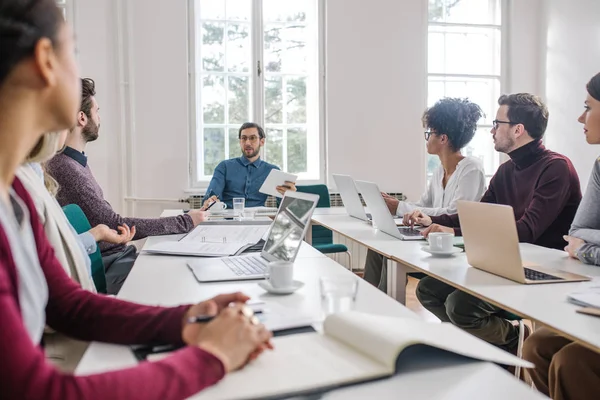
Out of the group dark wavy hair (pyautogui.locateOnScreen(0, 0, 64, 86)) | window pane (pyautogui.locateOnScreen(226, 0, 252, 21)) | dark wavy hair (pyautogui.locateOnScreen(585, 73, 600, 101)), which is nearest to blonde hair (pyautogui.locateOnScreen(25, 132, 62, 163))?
dark wavy hair (pyautogui.locateOnScreen(0, 0, 64, 86))

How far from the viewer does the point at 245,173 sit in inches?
174

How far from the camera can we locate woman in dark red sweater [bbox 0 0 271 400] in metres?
0.65

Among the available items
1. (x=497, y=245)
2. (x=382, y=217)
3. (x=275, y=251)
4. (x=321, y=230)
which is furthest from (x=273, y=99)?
(x=497, y=245)

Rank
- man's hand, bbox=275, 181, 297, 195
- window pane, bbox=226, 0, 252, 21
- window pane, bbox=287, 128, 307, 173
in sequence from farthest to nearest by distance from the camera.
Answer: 1. window pane, bbox=287, 128, 307, 173
2. window pane, bbox=226, 0, 252, 21
3. man's hand, bbox=275, 181, 297, 195

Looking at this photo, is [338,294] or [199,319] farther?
[338,294]

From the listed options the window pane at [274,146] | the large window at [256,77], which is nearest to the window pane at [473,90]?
the large window at [256,77]

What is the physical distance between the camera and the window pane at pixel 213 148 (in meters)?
4.72

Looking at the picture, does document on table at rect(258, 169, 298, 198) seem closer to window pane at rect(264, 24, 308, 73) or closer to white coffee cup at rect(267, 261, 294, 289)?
window pane at rect(264, 24, 308, 73)

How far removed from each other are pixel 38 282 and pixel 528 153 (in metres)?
2.34

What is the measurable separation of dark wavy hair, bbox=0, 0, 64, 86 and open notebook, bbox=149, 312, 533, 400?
53 centimetres

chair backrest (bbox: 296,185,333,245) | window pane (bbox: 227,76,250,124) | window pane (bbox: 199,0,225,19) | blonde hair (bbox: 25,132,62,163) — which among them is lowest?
chair backrest (bbox: 296,185,333,245)

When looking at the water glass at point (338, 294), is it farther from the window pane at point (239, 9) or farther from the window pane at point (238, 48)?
the window pane at point (239, 9)

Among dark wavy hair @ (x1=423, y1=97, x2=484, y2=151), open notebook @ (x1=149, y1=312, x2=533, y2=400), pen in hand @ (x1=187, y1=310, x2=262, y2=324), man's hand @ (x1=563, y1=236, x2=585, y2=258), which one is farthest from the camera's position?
dark wavy hair @ (x1=423, y1=97, x2=484, y2=151)

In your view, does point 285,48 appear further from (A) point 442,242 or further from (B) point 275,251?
(B) point 275,251
